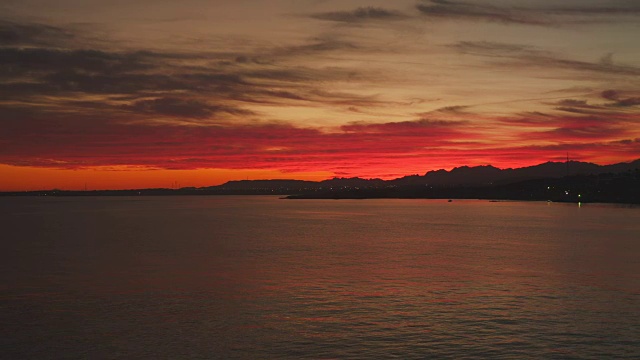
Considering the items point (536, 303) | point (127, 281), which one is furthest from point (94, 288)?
point (536, 303)

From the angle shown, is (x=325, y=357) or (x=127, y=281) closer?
(x=325, y=357)

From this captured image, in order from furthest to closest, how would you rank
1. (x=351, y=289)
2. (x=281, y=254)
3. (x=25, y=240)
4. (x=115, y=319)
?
1. (x=25, y=240)
2. (x=281, y=254)
3. (x=351, y=289)
4. (x=115, y=319)

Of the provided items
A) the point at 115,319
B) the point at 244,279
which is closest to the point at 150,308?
the point at 115,319

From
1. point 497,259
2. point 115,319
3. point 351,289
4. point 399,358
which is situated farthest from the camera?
point 497,259

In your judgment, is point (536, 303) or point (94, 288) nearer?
point (536, 303)

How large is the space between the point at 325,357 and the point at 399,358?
8.10ft

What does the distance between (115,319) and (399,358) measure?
13.1m

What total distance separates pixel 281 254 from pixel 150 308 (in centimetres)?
2629

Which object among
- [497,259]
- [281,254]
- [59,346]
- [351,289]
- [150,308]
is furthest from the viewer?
[281,254]

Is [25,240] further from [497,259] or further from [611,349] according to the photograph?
[611,349]

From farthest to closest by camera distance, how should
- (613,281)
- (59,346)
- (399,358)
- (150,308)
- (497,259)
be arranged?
(497,259)
(613,281)
(150,308)
(59,346)
(399,358)

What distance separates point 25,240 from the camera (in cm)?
7562

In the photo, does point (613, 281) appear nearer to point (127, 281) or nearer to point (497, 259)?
point (497, 259)

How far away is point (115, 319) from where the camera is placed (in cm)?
2858
